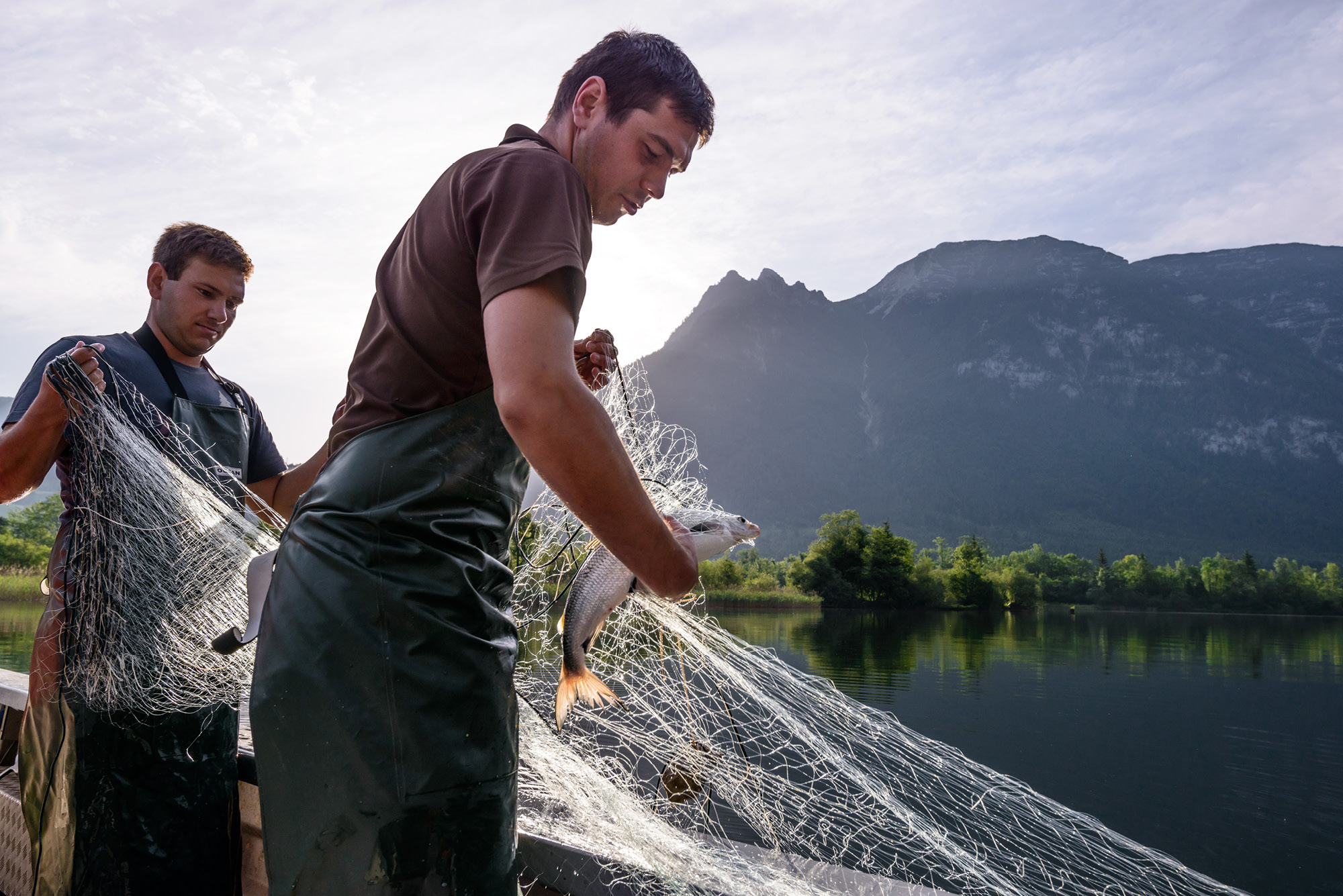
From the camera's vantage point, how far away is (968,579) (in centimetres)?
7044

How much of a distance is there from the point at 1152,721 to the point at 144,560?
29.7 m

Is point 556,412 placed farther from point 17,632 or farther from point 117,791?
point 17,632

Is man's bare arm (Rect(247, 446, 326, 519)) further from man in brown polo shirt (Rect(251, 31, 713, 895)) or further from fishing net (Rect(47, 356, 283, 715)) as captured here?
man in brown polo shirt (Rect(251, 31, 713, 895))

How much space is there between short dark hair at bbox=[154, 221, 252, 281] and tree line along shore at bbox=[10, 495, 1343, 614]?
4813cm

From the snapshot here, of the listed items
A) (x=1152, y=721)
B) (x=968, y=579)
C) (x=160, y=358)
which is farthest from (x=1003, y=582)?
(x=160, y=358)

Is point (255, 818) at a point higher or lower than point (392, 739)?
lower

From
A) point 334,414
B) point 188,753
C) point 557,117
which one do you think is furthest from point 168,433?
point 557,117

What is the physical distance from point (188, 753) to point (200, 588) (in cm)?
54

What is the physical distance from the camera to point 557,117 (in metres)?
1.43

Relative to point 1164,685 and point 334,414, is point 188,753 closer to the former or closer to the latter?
point 334,414

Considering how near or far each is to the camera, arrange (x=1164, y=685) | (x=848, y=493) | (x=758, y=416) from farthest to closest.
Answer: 1. (x=758, y=416)
2. (x=848, y=493)
3. (x=1164, y=685)

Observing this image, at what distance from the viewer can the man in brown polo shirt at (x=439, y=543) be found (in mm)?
1049

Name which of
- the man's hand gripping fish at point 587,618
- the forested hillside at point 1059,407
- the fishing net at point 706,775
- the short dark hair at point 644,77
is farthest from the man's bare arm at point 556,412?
the forested hillside at point 1059,407

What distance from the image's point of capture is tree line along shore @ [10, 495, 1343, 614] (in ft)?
194
